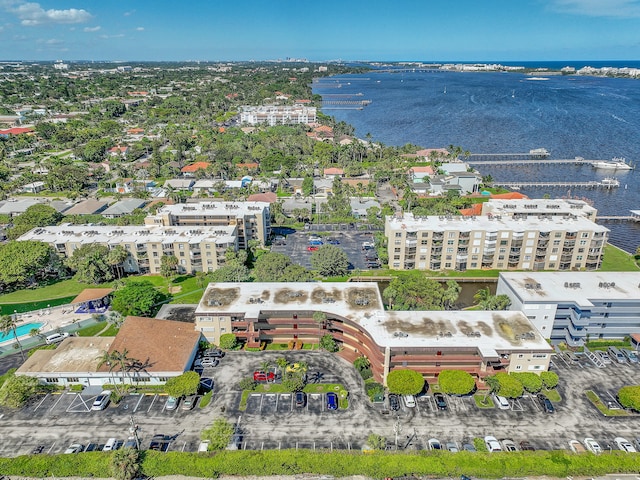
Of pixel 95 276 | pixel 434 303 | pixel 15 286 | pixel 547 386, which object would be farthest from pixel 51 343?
pixel 547 386

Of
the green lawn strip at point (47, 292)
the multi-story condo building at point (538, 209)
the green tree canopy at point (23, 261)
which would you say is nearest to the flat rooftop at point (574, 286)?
the multi-story condo building at point (538, 209)

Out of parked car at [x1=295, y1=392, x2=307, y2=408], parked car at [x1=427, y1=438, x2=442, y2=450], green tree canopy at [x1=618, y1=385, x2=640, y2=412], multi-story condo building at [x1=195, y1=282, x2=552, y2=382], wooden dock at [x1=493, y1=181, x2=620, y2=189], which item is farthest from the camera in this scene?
wooden dock at [x1=493, y1=181, x2=620, y2=189]

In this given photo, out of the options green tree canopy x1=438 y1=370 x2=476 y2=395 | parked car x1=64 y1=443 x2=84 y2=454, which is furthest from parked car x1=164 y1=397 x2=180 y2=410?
green tree canopy x1=438 y1=370 x2=476 y2=395

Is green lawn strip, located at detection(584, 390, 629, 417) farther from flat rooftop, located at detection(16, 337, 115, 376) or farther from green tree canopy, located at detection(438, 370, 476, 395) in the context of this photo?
flat rooftop, located at detection(16, 337, 115, 376)

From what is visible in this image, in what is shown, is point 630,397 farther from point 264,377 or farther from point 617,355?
point 264,377

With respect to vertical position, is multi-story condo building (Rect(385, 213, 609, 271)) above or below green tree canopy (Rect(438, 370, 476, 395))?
above

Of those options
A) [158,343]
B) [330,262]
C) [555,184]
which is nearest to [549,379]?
[330,262]
